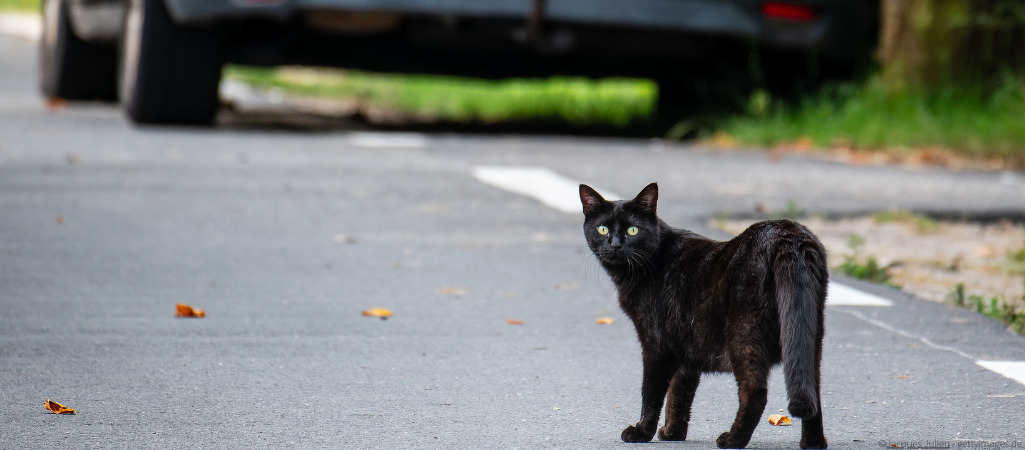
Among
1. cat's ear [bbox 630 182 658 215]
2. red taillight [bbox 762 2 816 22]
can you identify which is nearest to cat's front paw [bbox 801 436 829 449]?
cat's ear [bbox 630 182 658 215]

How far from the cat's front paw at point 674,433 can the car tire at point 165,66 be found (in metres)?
6.90

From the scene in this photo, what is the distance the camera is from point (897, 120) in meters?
10.8

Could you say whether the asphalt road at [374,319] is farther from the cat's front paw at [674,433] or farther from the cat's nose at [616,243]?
the cat's nose at [616,243]

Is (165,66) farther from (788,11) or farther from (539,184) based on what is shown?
(788,11)

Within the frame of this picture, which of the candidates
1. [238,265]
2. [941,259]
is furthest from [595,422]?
[941,259]

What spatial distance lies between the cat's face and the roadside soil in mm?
1903

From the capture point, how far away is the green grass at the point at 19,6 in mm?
33781

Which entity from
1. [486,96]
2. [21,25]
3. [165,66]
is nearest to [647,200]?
[165,66]

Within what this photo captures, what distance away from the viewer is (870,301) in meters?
5.24

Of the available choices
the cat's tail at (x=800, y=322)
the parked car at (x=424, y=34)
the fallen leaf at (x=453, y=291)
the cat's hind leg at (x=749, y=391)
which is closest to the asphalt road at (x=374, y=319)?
the fallen leaf at (x=453, y=291)

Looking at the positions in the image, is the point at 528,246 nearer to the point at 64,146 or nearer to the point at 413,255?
the point at 413,255

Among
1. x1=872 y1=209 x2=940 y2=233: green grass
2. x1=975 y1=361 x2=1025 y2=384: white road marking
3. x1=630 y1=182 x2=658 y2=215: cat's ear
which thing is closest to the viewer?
x1=630 y1=182 x2=658 y2=215: cat's ear

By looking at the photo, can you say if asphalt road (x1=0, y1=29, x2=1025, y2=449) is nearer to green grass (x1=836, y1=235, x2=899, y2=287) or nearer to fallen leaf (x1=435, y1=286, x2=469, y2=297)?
fallen leaf (x1=435, y1=286, x2=469, y2=297)

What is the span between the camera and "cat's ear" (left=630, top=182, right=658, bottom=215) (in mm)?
3656
